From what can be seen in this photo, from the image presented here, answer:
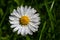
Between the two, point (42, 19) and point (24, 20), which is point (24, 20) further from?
point (42, 19)

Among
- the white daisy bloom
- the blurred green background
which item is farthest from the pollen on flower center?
the blurred green background

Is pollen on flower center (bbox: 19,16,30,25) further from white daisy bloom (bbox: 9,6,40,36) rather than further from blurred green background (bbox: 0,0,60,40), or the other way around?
blurred green background (bbox: 0,0,60,40)

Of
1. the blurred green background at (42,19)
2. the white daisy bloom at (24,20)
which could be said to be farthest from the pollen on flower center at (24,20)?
the blurred green background at (42,19)

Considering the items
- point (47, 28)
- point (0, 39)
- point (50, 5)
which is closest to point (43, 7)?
point (50, 5)

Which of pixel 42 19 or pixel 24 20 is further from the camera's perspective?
pixel 42 19

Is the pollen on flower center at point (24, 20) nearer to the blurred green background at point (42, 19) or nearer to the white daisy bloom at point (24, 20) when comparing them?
the white daisy bloom at point (24, 20)

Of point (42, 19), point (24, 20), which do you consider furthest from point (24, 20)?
point (42, 19)
